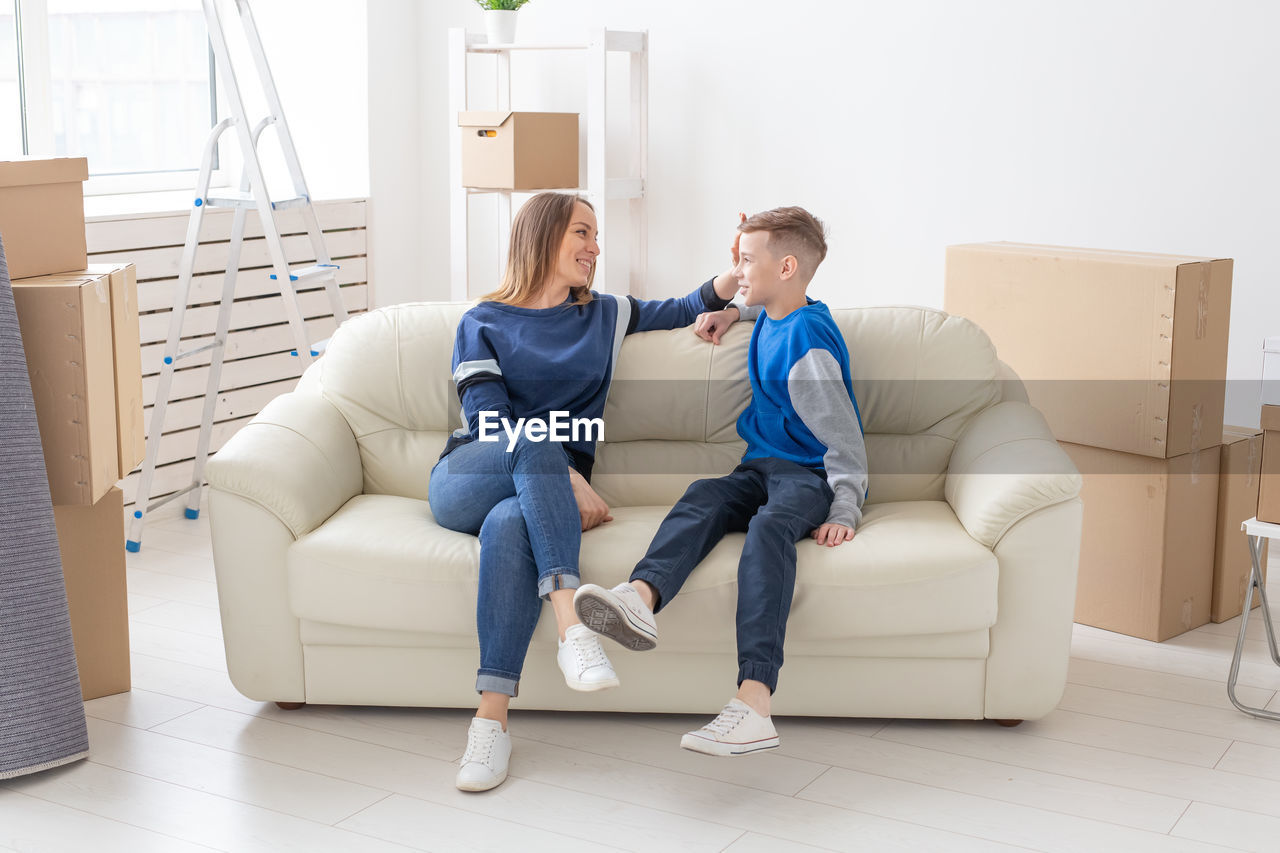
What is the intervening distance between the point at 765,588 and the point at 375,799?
73 centimetres

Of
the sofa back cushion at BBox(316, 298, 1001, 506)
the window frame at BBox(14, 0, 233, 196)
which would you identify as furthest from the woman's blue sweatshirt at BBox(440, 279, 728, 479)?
the window frame at BBox(14, 0, 233, 196)

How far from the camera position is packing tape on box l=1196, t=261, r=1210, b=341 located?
2.70m

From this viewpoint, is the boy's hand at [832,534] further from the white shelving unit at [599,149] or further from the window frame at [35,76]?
the window frame at [35,76]

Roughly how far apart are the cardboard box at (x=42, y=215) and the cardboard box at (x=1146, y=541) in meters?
2.15

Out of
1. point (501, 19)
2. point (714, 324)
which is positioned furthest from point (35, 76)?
point (714, 324)

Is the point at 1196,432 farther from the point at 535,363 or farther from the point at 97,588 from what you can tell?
the point at 97,588

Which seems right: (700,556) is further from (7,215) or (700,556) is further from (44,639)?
(7,215)

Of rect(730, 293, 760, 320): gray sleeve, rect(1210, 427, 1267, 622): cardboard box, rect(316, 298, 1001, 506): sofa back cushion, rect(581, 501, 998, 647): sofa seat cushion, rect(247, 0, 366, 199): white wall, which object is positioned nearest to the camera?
rect(581, 501, 998, 647): sofa seat cushion

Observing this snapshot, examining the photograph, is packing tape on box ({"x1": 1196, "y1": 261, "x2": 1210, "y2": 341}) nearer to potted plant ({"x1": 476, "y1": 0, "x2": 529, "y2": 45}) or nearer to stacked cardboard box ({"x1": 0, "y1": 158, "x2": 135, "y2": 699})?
stacked cardboard box ({"x1": 0, "y1": 158, "x2": 135, "y2": 699})

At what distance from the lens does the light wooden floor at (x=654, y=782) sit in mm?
1969

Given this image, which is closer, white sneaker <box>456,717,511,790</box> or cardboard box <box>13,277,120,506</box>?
white sneaker <box>456,717,511,790</box>

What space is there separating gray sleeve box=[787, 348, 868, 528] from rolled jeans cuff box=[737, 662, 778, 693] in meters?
0.41

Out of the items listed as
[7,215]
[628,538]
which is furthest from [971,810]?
[7,215]

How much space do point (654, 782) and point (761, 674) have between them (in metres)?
0.27
